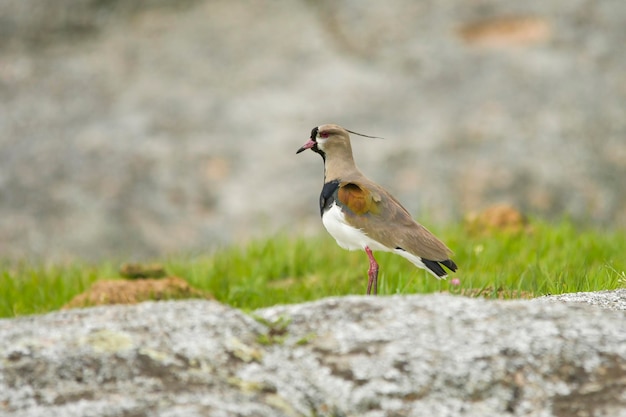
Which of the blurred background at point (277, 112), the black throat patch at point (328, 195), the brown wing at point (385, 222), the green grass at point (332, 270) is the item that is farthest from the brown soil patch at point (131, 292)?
the blurred background at point (277, 112)

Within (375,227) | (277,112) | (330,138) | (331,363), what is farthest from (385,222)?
(277,112)

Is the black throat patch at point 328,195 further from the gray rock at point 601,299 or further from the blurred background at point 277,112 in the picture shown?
the blurred background at point 277,112

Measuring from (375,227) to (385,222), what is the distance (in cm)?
6

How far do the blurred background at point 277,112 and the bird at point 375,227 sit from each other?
4.70 meters

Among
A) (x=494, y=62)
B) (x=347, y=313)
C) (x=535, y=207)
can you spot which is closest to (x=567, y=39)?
(x=494, y=62)

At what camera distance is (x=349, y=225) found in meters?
4.82

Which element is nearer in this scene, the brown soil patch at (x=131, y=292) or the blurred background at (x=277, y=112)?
the brown soil patch at (x=131, y=292)

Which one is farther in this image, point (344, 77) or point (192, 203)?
point (344, 77)

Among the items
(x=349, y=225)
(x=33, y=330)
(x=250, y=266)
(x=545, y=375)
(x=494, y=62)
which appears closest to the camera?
(x=545, y=375)

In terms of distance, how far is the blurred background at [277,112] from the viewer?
10508 mm

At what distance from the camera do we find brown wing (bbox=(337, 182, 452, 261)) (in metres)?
4.71

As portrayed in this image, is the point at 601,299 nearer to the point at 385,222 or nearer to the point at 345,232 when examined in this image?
the point at 385,222

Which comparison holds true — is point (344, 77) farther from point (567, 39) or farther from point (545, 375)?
point (545, 375)

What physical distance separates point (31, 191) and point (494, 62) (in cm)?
547
